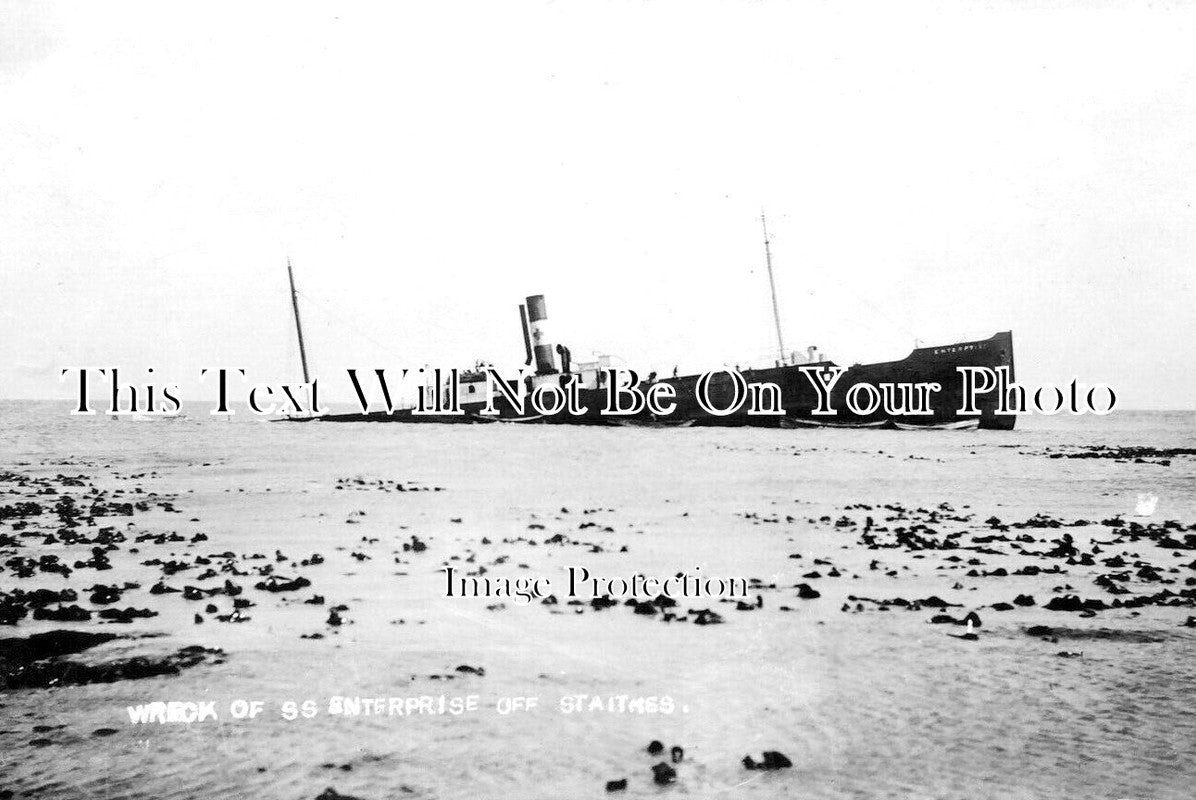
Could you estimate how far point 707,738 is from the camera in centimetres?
535

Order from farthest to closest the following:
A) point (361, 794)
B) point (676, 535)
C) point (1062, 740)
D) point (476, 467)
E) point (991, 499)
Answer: point (476, 467) < point (991, 499) < point (676, 535) < point (1062, 740) < point (361, 794)

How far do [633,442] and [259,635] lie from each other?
28056 mm

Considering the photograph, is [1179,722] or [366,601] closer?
[1179,722]

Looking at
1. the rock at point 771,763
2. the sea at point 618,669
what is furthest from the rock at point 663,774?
the rock at point 771,763

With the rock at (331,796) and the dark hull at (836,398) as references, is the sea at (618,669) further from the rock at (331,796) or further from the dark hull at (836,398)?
the dark hull at (836,398)

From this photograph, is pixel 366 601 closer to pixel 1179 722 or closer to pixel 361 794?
pixel 361 794

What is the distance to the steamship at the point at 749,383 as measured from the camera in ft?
149

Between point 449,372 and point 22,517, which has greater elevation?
point 449,372

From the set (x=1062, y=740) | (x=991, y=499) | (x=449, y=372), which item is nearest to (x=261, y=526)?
(x=1062, y=740)

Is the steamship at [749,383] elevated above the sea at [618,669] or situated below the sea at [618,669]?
above

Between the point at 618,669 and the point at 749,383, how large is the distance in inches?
1749

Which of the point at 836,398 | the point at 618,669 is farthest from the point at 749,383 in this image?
the point at 618,669

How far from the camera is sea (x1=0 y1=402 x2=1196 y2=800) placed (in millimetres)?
4809

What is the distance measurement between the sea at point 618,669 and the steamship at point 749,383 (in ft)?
106
